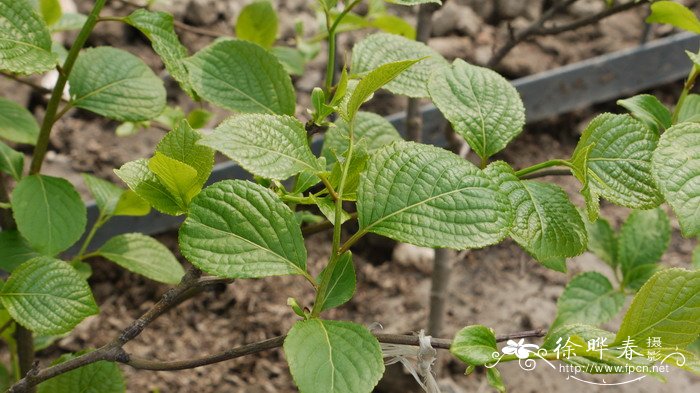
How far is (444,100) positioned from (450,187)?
8.1 inches

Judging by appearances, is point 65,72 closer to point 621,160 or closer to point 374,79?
point 374,79

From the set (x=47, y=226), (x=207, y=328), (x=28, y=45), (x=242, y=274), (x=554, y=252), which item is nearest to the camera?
(x=242, y=274)

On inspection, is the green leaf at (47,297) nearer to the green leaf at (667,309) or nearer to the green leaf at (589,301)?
the green leaf at (667,309)

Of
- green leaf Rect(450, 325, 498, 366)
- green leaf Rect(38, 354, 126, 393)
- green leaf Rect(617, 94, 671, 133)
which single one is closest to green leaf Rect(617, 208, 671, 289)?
green leaf Rect(617, 94, 671, 133)

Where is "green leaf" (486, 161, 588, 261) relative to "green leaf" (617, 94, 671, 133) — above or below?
below

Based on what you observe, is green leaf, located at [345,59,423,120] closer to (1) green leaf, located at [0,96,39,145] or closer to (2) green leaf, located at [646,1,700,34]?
(2) green leaf, located at [646,1,700,34]

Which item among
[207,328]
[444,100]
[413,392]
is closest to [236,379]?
[207,328]

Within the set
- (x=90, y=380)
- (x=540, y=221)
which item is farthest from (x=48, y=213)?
(x=540, y=221)

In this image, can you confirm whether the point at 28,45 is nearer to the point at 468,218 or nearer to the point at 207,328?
the point at 468,218

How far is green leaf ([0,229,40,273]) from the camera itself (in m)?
1.29

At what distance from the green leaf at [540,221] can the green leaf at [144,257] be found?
26.1 inches

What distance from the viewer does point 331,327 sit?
2.59 feet

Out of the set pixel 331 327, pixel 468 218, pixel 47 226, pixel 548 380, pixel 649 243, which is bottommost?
pixel 548 380

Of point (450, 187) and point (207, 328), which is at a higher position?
point (450, 187)
